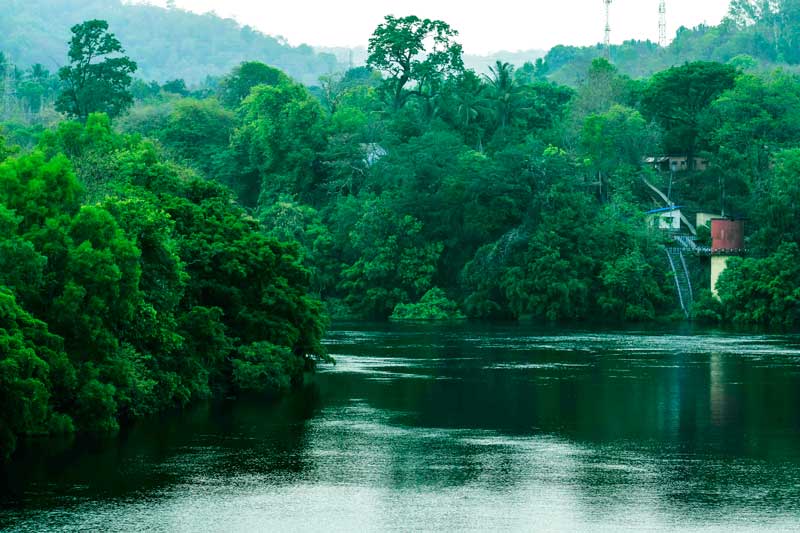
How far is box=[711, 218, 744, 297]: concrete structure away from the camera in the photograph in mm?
83188

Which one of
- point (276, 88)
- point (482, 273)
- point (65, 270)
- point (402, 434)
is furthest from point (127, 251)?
point (276, 88)

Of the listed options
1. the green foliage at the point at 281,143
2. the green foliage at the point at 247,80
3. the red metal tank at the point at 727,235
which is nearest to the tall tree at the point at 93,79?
the green foliage at the point at 281,143

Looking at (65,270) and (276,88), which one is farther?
(276,88)

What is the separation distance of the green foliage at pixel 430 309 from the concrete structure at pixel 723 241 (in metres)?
15.8

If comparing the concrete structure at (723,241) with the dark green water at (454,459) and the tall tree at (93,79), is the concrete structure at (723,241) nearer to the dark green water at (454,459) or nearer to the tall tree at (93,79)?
the dark green water at (454,459)

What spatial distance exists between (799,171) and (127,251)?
53.8 metres

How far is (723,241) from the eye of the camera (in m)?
83.9

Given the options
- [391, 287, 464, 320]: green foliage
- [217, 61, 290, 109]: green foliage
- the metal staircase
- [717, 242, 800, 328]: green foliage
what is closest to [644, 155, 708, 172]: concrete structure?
the metal staircase

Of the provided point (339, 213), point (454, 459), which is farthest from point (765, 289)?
point (454, 459)

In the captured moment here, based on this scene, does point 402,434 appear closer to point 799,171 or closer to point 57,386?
point 57,386

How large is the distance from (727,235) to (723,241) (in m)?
0.44

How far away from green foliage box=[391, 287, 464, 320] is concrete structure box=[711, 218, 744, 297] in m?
15.8

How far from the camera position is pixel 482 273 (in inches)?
3346

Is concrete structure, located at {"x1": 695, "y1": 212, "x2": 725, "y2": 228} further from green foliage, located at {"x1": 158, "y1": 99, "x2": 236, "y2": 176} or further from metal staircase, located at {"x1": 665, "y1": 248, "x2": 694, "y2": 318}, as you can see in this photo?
green foliage, located at {"x1": 158, "y1": 99, "x2": 236, "y2": 176}
